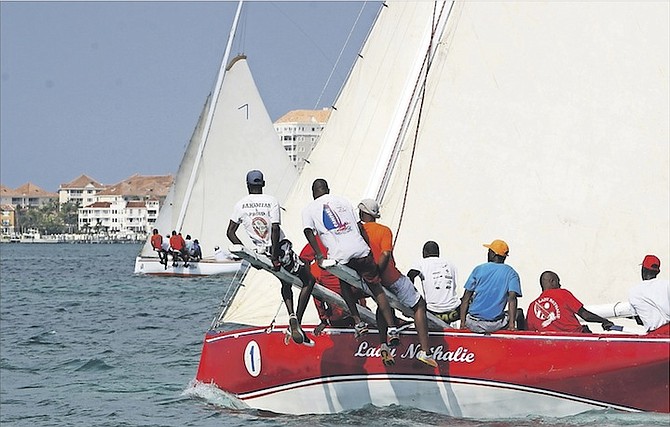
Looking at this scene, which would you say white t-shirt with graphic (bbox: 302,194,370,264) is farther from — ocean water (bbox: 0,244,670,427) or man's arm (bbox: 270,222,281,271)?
ocean water (bbox: 0,244,670,427)

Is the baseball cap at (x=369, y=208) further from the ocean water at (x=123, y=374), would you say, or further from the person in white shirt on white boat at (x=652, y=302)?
the person in white shirt on white boat at (x=652, y=302)

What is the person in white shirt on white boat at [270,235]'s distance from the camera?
11.9 metres

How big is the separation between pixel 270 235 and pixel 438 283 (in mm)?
1743

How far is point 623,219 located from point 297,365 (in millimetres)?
3851

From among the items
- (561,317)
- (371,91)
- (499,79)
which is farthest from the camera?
(371,91)

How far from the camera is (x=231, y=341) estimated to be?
44.7 feet

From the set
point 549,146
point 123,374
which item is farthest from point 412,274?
point 123,374

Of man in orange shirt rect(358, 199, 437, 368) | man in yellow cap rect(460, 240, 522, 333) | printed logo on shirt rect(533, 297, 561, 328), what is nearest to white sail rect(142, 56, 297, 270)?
man in yellow cap rect(460, 240, 522, 333)

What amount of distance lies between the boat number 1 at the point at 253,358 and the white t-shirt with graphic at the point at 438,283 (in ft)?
5.89

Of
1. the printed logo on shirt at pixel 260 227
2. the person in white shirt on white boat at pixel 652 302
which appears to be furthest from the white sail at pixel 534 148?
the printed logo on shirt at pixel 260 227

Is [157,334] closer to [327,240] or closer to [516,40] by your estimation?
[516,40]

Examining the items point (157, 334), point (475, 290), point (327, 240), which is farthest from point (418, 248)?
point (157, 334)

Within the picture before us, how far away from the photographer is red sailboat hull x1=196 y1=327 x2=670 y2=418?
11.4 metres

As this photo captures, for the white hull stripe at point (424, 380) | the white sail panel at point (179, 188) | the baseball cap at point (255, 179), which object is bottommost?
the white hull stripe at point (424, 380)
